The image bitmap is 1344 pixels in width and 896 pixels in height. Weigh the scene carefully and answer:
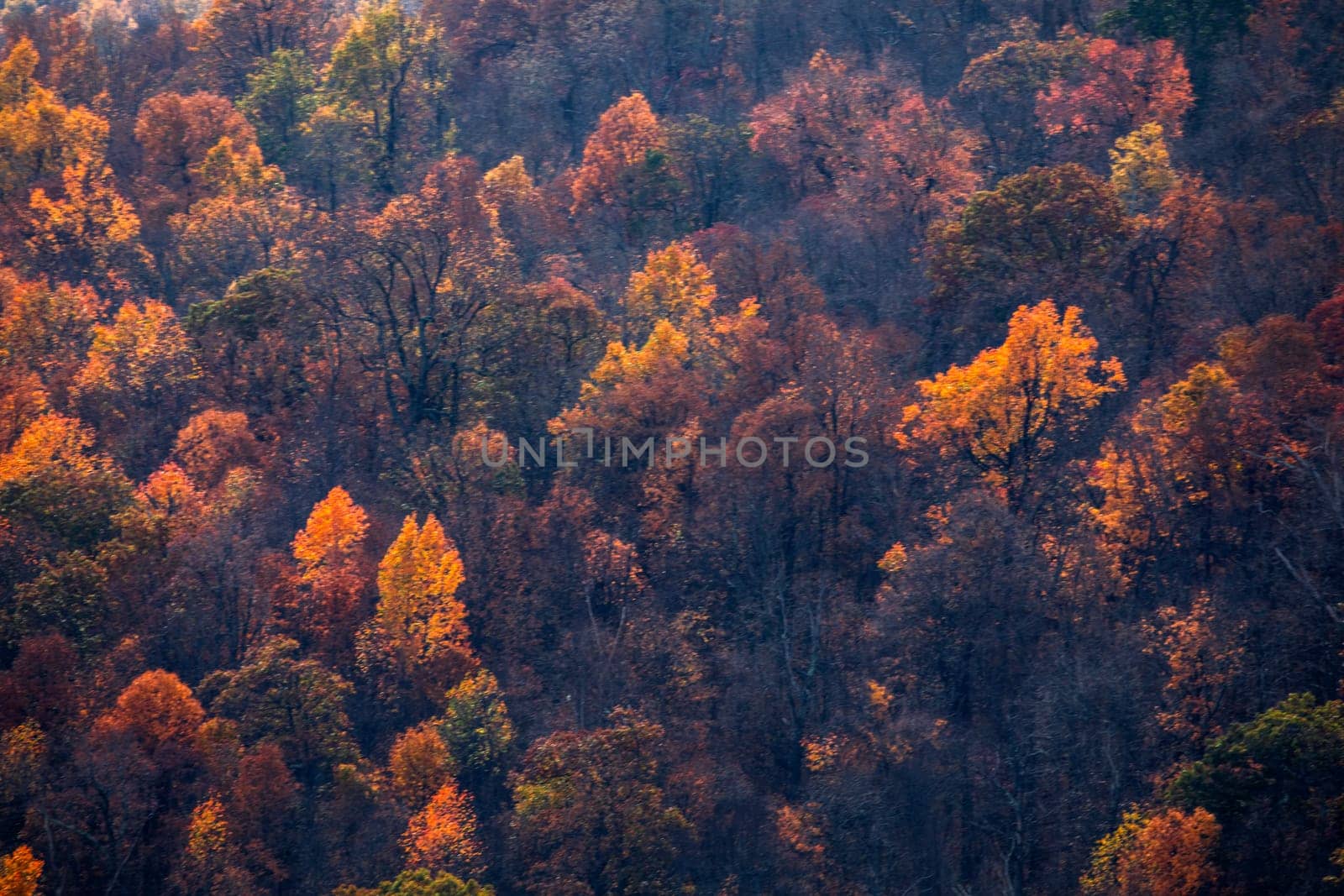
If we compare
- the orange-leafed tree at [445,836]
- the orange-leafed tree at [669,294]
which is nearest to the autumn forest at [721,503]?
the orange-leafed tree at [445,836]

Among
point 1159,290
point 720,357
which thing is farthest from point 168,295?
point 1159,290

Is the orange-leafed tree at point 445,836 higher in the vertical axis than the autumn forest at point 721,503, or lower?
lower

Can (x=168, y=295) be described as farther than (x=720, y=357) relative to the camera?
Yes

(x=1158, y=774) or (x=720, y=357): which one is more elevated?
(x=720, y=357)

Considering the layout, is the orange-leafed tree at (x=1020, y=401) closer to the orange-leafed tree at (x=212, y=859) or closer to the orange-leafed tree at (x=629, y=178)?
the orange-leafed tree at (x=212, y=859)

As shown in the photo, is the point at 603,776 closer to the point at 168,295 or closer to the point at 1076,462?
the point at 1076,462

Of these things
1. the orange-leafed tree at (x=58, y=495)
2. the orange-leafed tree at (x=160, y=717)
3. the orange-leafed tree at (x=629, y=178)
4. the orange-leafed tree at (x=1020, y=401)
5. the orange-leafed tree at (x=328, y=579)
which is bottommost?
the orange-leafed tree at (x=160, y=717)
